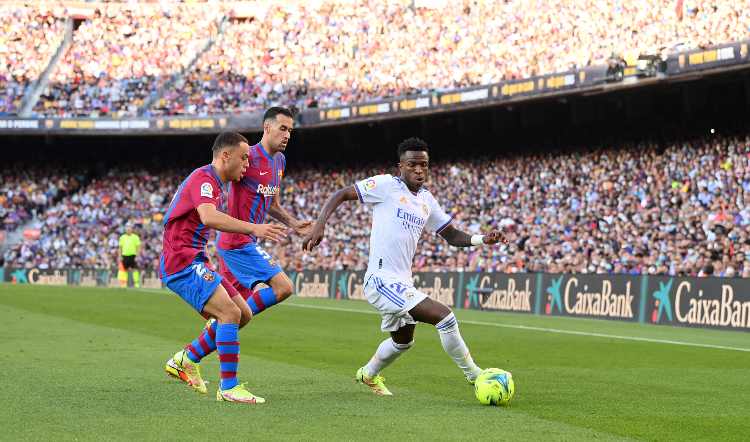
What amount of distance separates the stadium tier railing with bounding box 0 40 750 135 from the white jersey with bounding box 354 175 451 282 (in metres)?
21.5

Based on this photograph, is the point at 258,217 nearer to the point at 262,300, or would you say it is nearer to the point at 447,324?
the point at 262,300

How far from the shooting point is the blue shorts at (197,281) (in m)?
9.29

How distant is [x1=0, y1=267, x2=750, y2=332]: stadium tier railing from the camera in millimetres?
22344

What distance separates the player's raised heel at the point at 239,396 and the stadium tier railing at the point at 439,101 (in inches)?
908

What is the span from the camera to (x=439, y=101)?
40.4 meters

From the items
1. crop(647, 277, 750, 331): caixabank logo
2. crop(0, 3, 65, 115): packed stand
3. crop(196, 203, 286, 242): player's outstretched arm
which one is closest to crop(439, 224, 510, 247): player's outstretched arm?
crop(196, 203, 286, 242): player's outstretched arm

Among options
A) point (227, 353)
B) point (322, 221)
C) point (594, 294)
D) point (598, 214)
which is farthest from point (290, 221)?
point (598, 214)

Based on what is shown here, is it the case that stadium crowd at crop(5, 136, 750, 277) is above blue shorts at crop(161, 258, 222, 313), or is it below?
above

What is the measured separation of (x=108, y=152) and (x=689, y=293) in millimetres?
37864

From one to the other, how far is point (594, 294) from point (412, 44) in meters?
22.6

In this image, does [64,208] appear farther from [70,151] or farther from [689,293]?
[689,293]

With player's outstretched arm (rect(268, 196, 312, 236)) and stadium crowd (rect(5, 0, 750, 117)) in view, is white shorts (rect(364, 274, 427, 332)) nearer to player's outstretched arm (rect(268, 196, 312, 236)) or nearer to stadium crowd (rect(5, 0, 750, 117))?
player's outstretched arm (rect(268, 196, 312, 236))

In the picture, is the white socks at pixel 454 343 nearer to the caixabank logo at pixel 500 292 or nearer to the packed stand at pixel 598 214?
the packed stand at pixel 598 214

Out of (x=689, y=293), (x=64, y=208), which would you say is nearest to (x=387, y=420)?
(x=689, y=293)
